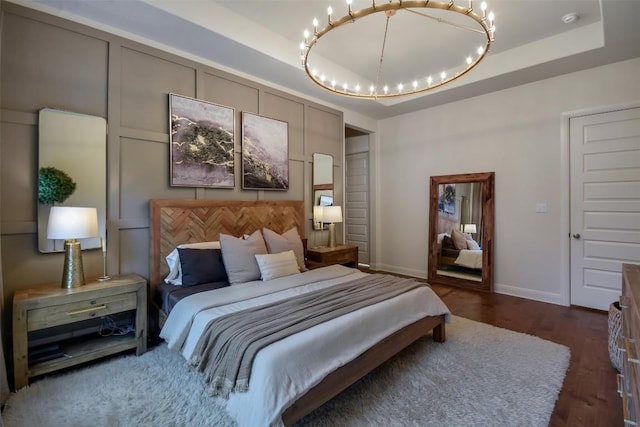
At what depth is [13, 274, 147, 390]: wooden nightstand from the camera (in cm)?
201

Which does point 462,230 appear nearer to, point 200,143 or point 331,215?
point 331,215

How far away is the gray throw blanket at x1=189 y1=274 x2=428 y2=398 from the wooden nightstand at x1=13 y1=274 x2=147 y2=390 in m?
0.98

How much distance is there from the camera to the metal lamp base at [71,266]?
2291 mm

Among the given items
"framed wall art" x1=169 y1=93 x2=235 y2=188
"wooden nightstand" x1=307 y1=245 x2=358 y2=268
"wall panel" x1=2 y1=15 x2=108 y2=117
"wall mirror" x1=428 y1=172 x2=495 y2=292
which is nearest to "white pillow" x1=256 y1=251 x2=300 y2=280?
"wooden nightstand" x1=307 y1=245 x2=358 y2=268

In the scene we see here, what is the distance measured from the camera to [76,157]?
2523 mm

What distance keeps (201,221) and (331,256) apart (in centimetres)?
178

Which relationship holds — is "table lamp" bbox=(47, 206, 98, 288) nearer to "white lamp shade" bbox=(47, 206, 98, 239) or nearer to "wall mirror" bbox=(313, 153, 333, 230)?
"white lamp shade" bbox=(47, 206, 98, 239)

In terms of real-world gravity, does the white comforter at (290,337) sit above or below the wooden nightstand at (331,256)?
below

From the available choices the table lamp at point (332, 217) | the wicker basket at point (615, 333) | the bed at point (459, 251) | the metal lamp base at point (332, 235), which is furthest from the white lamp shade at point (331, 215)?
the wicker basket at point (615, 333)

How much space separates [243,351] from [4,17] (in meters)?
3.06

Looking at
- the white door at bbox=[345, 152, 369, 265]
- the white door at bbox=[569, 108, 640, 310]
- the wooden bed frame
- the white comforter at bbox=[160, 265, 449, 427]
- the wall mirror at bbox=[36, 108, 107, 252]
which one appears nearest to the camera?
the white comforter at bbox=[160, 265, 449, 427]

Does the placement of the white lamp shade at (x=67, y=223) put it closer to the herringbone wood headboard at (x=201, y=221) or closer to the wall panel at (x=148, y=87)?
the herringbone wood headboard at (x=201, y=221)

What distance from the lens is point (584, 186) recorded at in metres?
3.67

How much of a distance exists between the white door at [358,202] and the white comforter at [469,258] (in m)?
1.81
